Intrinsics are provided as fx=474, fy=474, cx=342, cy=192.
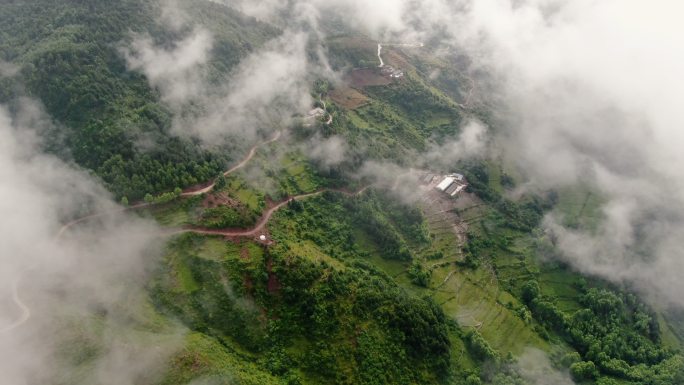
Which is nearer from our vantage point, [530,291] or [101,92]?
[101,92]

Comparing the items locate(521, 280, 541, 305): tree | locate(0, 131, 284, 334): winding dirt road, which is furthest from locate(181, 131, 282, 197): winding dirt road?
locate(521, 280, 541, 305): tree

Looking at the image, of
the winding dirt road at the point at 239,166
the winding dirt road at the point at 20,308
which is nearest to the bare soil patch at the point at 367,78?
the winding dirt road at the point at 239,166

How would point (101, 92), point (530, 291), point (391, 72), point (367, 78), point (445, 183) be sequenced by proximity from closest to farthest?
point (101, 92)
point (530, 291)
point (445, 183)
point (367, 78)
point (391, 72)

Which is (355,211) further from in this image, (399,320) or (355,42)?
(355,42)

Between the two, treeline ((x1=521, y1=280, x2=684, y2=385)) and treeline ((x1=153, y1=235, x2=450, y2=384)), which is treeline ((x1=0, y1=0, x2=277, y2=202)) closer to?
treeline ((x1=153, y1=235, x2=450, y2=384))

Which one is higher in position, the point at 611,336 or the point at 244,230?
the point at 611,336

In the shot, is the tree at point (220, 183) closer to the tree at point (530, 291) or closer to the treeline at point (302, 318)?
the treeline at point (302, 318)

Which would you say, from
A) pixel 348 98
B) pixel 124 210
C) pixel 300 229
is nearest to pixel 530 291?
pixel 300 229

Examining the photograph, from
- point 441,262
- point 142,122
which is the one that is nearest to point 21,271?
point 142,122

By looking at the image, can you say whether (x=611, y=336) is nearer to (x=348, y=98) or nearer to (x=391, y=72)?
(x=348, y=98)
